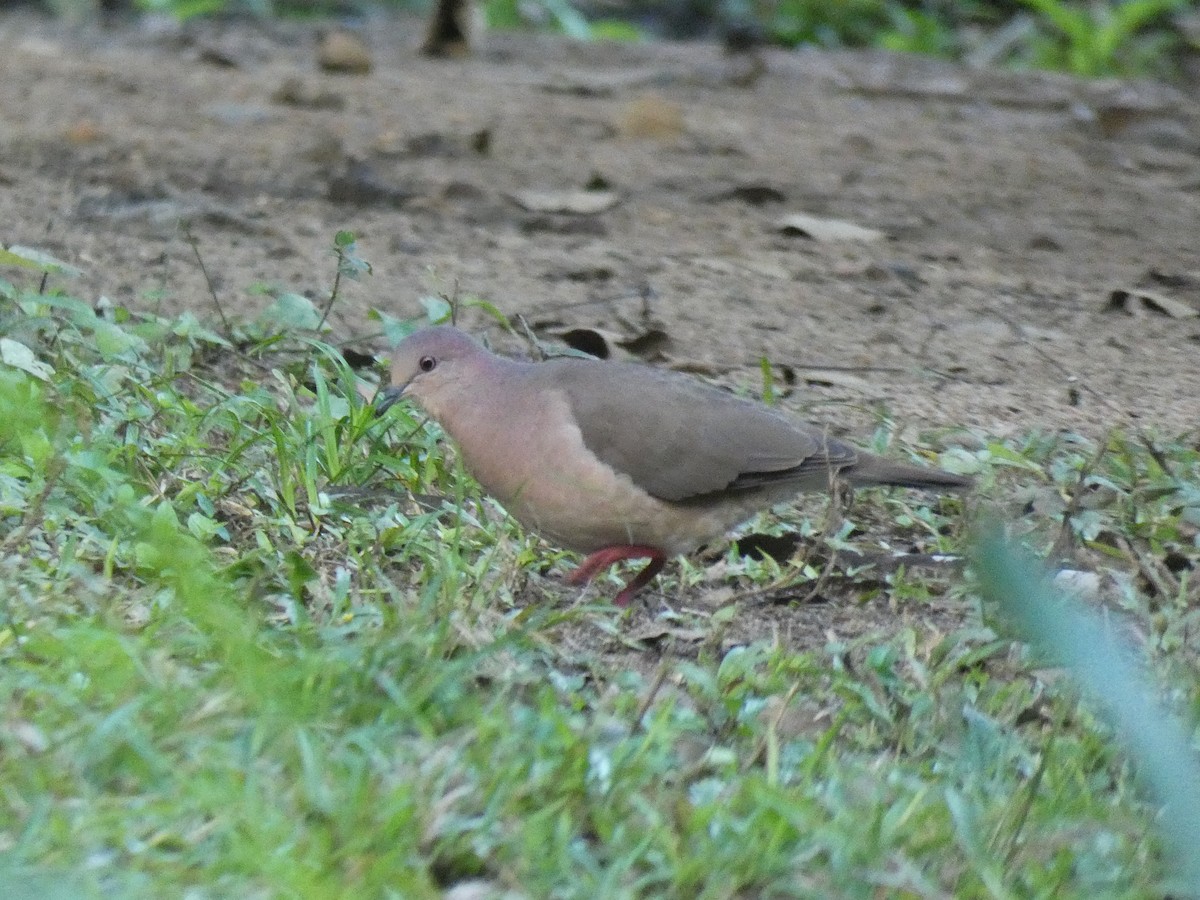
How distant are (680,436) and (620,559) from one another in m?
0.30

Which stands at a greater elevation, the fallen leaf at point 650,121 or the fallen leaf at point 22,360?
the fallen leaf at point 22,360

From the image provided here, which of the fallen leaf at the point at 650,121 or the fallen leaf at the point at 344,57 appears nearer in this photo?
the fallen leaf at the point at 650,121

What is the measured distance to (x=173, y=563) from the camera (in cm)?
259

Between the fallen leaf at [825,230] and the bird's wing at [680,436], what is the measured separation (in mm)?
2573

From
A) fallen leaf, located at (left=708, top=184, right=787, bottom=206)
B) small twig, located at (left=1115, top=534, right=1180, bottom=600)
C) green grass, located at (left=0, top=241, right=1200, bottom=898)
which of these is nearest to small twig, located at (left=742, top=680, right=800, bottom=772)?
green grass, located at (left=0, top=241, right=1200, bottom=898)

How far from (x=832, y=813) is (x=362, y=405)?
2001mm

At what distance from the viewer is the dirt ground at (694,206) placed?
538 centimetres

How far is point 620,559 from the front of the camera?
3949 millimetres

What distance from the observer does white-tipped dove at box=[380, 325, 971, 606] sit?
3818mm

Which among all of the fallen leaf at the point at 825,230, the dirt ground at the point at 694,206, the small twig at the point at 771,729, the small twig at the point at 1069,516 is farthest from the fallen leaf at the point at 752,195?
the small twig at the point at 771,729

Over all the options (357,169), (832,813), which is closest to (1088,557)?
(832,813)

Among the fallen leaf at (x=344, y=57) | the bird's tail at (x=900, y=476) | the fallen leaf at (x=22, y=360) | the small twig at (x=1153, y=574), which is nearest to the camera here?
the small twig at (x=1153, y=574)

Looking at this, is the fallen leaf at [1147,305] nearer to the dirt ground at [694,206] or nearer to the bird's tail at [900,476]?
the dirt ground at [694,206]

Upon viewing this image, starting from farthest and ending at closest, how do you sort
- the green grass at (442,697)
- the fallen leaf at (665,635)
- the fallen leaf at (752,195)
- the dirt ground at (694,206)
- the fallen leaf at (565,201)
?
A: the fallen leaf at (752,195), the fallen leaf at (565,201), the dirt ground at (694,206), the fallen leaf at (665,635), the green grass at (442,697)
